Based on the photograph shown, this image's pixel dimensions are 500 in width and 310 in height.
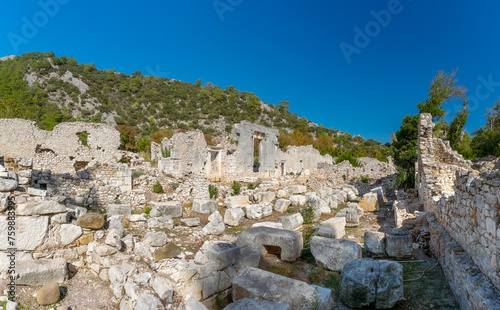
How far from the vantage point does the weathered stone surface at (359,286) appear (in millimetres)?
3533

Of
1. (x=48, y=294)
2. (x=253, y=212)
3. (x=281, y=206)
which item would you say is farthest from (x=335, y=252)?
(x=281, y=206)

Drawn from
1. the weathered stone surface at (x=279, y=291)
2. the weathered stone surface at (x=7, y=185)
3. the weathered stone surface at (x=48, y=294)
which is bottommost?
the weathered stone surface at (x=279, y=291)

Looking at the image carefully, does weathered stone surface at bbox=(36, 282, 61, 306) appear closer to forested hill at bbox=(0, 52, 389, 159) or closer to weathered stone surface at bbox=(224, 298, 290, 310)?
weathered stone surface at bbox=(224, 298, 290, 310)

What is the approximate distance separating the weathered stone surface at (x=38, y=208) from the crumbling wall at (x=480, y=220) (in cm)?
514

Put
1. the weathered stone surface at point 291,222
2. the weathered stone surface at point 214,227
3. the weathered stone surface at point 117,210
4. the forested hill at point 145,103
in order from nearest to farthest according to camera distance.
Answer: the weathered stone surface at point 214,227 < the weathered stone surface at point 117,210 < the weathered stone surface at point 291,222 < the forested hill at point 145,103

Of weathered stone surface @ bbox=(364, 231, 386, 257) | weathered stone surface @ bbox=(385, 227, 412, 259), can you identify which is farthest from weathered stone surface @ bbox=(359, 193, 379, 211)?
weathered stone surface @ bbox=(385, 227, 412, 259)

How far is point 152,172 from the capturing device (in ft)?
38.4

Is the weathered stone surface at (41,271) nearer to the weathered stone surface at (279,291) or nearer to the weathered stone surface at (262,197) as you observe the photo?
the weathered stone surface at (279,291)

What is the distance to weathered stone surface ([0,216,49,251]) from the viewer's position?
121 inches

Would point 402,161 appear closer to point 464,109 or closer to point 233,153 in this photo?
point 464,109

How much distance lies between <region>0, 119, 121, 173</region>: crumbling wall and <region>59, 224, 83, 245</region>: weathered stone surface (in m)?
15.1

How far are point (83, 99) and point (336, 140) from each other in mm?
47176

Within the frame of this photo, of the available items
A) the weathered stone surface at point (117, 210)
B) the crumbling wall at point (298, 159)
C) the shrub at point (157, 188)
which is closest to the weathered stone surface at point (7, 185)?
the weathered stone surface at point (117, 210)

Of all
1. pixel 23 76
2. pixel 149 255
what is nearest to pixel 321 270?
pixel 149 255
